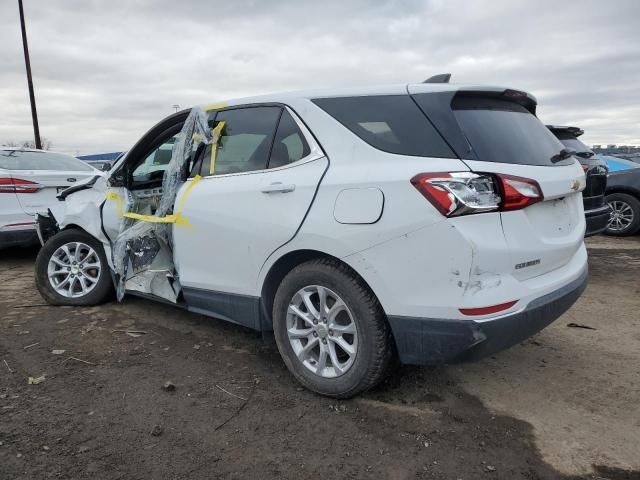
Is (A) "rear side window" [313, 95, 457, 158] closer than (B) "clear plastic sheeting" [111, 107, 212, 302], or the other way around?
(A) "rear side window" [313, 95, 457, 158]

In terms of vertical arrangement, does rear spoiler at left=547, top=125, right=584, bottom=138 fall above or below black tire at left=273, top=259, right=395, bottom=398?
above

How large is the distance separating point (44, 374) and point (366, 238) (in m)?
2.33

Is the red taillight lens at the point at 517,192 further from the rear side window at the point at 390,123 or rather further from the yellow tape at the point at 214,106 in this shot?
the yellow tape at the point at 214,106

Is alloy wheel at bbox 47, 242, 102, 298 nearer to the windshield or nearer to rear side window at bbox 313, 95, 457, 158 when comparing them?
the windshield

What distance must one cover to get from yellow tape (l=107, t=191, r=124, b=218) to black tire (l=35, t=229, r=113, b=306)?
453mm

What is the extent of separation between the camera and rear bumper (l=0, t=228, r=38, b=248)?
229 inches

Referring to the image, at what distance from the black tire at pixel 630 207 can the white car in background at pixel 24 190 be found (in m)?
7.73

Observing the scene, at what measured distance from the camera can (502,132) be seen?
2664 mm

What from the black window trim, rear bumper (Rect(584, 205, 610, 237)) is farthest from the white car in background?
rear bumper (Rect(584, 205, 610, 237))

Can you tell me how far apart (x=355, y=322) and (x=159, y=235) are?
6.23 feet

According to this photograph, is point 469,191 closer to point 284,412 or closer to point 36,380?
point 284,412

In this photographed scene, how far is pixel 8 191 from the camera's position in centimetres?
583

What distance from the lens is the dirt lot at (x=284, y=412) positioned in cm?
231

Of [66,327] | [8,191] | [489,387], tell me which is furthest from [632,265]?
[8,191]
